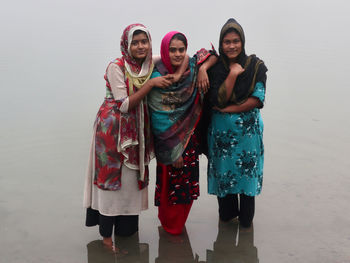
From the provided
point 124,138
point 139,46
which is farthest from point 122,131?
point 139,46

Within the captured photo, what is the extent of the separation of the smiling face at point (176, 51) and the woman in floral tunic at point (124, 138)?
0.14m

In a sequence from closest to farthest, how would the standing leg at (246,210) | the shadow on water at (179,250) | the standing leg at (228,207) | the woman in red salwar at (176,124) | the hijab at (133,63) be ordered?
the hijab at (133,63), the woman in red salwar at (176,124), the shadow on water at (179,250), the standing leg at (246,210), the standing leg at (228,207)

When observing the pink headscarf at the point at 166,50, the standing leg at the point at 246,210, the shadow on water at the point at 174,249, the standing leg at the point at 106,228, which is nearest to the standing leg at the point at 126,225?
the standing leg at the point at 106,228

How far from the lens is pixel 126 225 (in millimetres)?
3324

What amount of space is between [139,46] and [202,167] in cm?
221

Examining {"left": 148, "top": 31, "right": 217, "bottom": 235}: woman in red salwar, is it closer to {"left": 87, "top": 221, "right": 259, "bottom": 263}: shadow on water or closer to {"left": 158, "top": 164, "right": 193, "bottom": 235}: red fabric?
{"left": 158, "top": 164, "right": 193, "bottom": 235}: red fabric

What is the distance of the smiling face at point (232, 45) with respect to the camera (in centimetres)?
304

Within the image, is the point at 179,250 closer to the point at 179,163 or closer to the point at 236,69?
the point at 179,163

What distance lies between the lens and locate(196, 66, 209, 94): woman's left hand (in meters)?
3.05

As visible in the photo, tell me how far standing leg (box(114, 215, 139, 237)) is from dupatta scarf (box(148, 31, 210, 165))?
524mm

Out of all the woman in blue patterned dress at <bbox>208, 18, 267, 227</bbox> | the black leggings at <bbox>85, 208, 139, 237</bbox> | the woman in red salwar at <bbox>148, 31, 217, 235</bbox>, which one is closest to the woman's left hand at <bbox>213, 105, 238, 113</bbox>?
the woman in blue patterned dress at <bbox>208, 18, 267, 227</bbox>

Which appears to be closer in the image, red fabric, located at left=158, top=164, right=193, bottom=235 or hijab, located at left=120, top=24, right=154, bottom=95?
hijab, located at left=120, top=24, right=154, bottom=95

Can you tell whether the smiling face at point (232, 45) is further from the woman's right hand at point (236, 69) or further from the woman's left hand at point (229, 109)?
the woman's left hand at point (229, 109)

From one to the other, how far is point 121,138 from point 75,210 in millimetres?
1257
